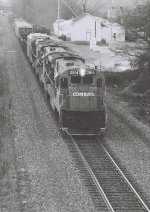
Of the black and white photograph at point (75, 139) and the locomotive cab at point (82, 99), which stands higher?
the locomotive cab at point (82, 99)

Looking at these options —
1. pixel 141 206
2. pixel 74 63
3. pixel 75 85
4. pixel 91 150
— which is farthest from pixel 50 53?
pixel 141 206

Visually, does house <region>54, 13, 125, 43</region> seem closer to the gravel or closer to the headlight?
the gravel

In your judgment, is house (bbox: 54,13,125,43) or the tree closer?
the tree

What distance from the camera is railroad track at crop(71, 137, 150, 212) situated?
1416cm

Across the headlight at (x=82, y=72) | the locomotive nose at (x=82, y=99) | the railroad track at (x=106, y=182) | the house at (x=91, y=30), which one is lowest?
the railroad track at (x=106, y=182)

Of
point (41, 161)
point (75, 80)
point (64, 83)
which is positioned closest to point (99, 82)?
point (75, 80)

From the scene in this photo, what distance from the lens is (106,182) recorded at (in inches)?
634

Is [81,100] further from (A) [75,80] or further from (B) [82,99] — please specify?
(A) [75,80]

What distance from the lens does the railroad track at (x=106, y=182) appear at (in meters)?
14.2

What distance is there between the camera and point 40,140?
2059 centimetres

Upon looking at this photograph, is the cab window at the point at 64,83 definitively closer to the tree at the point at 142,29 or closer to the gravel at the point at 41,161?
the gravel at the point at 41,161

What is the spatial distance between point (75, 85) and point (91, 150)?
3239 millimetres

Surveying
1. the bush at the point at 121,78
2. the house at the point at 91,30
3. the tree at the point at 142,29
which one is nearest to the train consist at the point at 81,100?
the tree at the point at 142,29

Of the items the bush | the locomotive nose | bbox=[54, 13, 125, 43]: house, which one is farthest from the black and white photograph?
bbox=[54, 13, 125, 43]: house
